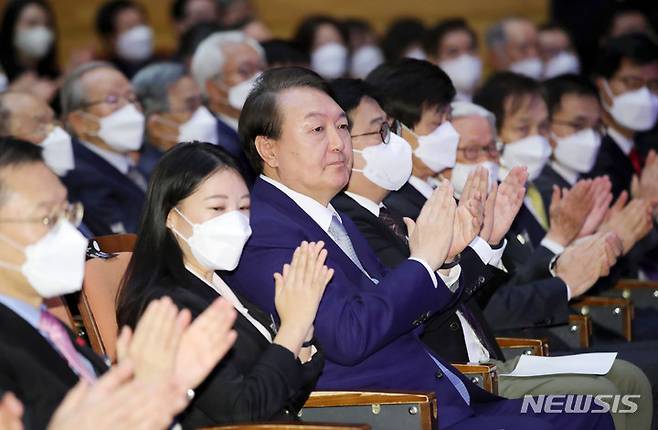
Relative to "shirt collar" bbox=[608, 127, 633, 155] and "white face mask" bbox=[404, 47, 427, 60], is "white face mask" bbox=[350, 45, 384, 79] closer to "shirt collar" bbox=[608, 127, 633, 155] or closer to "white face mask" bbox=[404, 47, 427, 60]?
→ "white face mask" bbox=[404, 47, 427, 60]

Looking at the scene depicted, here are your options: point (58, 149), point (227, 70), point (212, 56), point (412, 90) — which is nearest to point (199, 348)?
point (412, 90)

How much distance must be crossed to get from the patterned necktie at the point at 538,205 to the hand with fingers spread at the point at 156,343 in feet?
8.92

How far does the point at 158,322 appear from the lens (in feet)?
7.35

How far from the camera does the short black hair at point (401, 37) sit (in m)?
7.75

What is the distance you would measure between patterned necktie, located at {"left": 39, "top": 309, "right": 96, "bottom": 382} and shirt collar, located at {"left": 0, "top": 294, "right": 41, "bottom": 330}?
1cm

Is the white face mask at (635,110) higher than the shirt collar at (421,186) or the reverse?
the reverse

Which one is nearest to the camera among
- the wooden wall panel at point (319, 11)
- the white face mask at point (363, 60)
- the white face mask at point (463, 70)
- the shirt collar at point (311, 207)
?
the shirt collar at point (311, 207)

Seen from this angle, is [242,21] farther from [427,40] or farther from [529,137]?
[529,137]

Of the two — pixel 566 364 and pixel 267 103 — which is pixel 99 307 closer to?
pixel 267 103

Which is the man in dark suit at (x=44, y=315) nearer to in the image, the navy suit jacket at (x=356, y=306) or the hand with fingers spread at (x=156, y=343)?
the hand with fingers spread at (x=156, y=343)

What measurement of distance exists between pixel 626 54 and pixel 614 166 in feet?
2.86

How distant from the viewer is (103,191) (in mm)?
4734

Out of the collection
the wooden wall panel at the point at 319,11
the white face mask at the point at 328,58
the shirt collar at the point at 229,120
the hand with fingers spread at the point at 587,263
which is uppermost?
the hand with fingers spread at the point at 587,263

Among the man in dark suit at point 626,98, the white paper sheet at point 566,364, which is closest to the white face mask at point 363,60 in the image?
the man in dark suit at point 626,98
